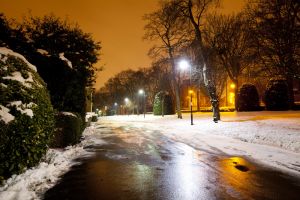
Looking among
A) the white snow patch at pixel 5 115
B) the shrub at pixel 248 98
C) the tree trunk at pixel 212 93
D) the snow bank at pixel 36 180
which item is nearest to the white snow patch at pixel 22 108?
the white snow patch at pixel 5 115

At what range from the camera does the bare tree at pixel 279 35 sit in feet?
52.1

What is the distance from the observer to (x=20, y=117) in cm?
744

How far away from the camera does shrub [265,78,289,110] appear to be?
35.5 meters

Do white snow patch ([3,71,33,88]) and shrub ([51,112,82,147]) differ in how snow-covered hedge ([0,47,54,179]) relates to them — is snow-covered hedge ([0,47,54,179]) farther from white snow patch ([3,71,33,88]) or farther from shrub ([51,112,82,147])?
shrub ([51,112,82,147])

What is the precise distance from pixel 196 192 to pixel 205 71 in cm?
1989

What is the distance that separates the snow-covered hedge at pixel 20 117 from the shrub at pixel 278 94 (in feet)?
101

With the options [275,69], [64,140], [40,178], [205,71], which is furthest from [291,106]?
[40,178]

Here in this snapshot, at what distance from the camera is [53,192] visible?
665 cm

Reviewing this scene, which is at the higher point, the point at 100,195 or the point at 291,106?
the point at 291,106

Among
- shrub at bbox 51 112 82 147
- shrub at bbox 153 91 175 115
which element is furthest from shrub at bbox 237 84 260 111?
shrub at bbox 51 112 82 147

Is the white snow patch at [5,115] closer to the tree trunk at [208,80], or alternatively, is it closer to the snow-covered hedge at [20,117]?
the snow-covered hedge at [20,117]

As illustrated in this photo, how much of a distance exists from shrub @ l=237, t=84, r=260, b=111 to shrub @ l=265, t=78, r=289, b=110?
8.06ft

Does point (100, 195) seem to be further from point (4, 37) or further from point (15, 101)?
point (4, 37)

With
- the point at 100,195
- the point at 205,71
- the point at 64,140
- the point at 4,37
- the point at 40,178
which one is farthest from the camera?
the point at 205,71
